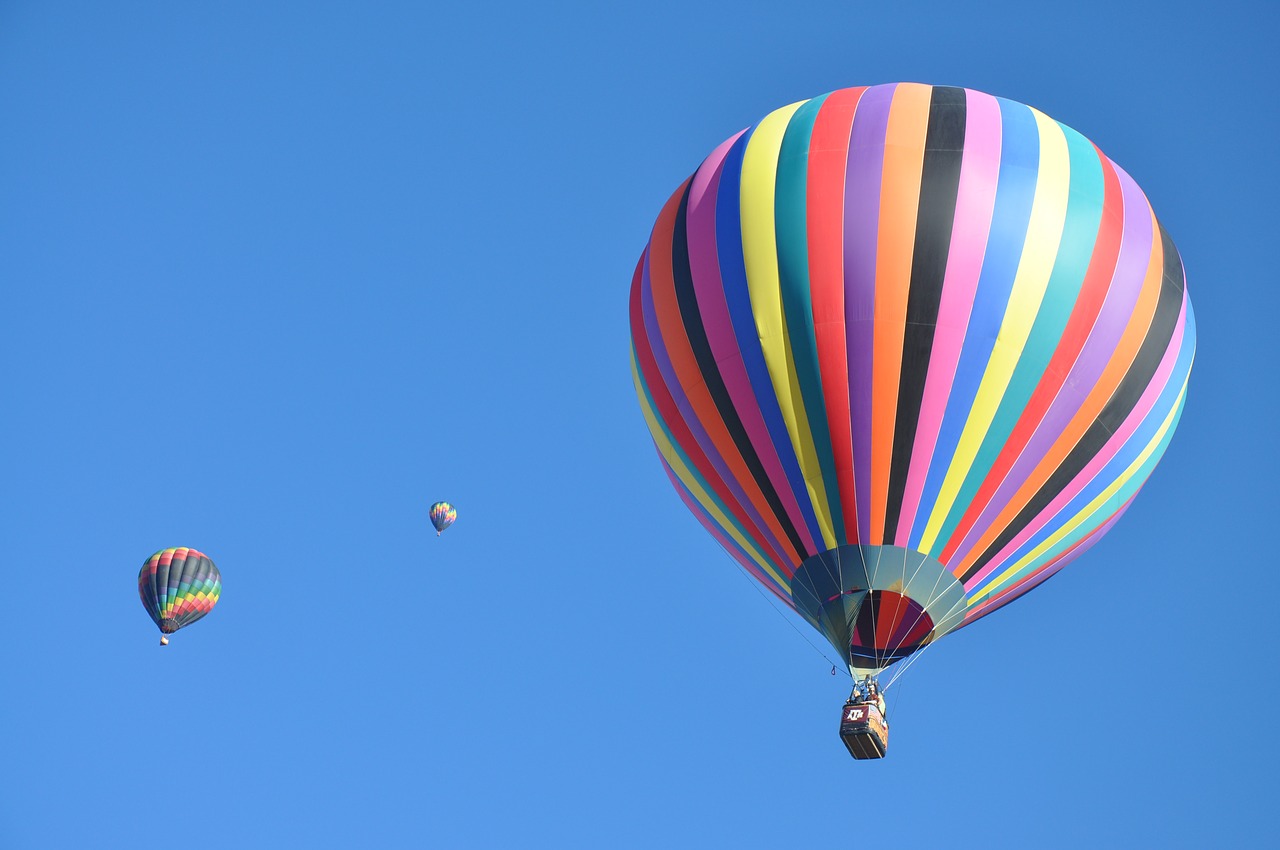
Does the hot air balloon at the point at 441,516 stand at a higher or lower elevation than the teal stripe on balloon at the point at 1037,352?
higher

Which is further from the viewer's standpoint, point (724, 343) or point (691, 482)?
point (691, 482)

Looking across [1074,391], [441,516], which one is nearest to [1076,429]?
[1074,391]

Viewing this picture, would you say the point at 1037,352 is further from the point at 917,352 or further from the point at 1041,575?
the point at 1041,575

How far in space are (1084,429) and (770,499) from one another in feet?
11.0

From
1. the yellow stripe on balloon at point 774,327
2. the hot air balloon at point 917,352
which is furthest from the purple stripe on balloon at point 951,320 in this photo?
the yellow stripe on balloon at point 774,327

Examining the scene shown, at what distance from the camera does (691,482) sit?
20.8m

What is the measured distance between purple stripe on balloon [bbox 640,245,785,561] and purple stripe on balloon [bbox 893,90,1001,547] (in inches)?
65.1

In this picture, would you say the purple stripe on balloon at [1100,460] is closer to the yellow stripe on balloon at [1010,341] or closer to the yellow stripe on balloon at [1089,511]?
the yellow stripe on balloon at [1089,511]

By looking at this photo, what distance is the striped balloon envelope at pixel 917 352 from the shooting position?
18719 mm

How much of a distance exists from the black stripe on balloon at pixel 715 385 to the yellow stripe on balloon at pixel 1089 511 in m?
2.20

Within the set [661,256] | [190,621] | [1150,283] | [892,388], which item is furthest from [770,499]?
[190,621]

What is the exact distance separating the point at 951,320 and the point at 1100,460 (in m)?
2.44

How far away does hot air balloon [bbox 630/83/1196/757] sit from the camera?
1872 centimetres

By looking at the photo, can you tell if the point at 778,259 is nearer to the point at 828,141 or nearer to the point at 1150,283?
the point at 828,141
